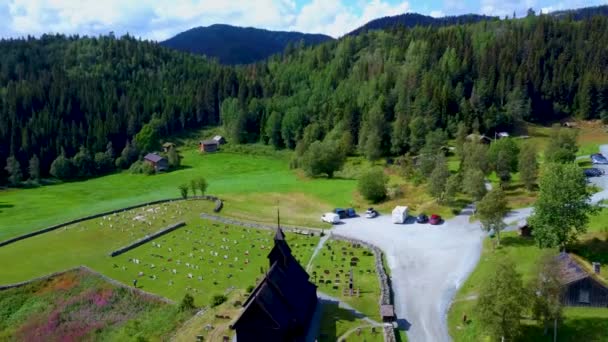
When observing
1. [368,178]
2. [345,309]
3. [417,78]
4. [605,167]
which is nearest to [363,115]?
[417,78]

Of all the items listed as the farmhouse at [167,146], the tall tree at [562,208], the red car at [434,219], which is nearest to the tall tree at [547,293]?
the tall tree at [562,208]

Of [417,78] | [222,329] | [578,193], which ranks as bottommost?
[222,329]

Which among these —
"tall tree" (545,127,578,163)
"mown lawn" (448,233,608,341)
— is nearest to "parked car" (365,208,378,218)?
"mown lawn" (448,233,608,341)

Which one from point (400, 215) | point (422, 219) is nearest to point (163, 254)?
point (400, 215)

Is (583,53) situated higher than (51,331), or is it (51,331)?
(583,53)

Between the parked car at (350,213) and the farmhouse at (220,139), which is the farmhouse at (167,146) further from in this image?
the parked car at (350,213)

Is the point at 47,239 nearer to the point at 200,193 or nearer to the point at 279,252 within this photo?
the point at 200,193
